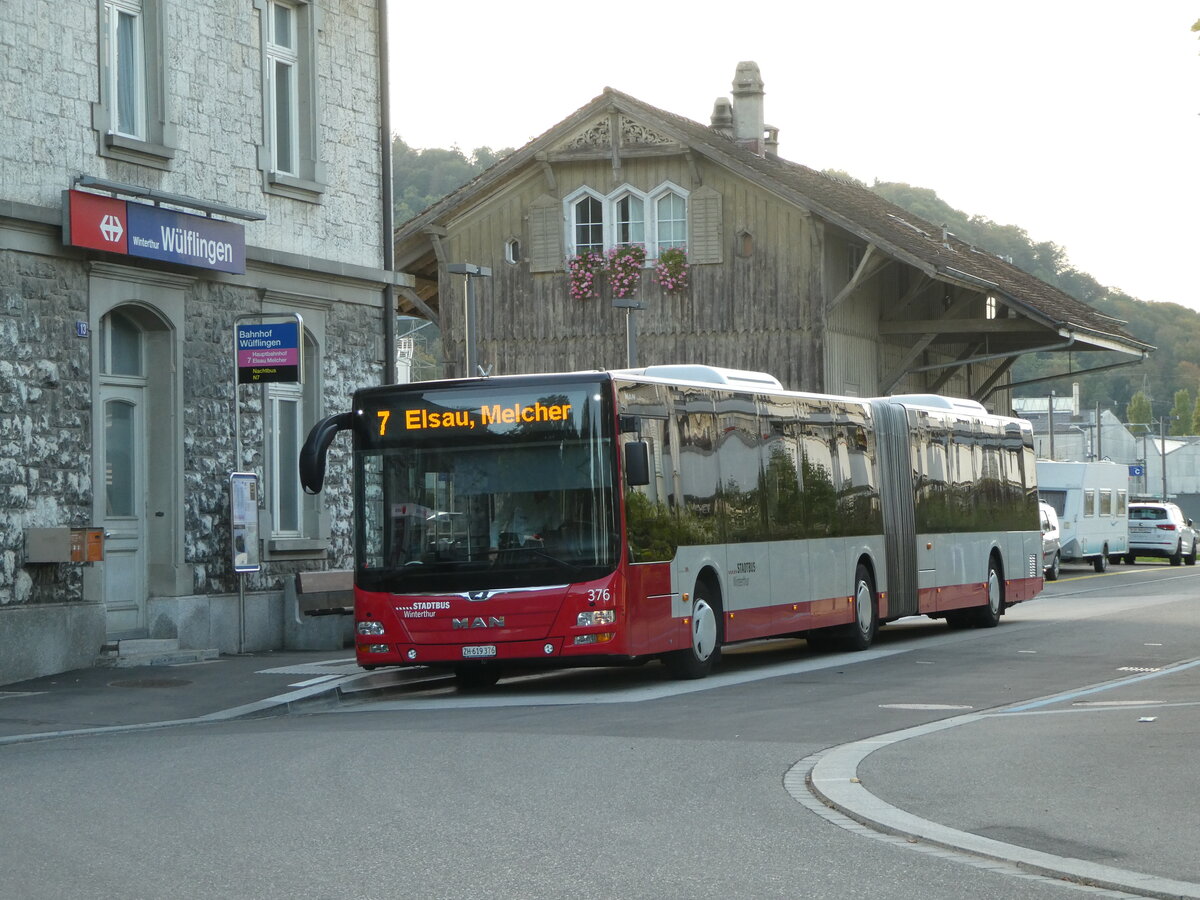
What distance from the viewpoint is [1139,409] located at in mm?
156875

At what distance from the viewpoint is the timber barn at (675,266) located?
36.8 m

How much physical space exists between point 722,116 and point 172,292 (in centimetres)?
2888

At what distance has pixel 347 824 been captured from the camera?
8.83 meters

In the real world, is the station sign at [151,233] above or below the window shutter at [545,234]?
below

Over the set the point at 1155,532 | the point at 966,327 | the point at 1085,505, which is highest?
the point at 966,327

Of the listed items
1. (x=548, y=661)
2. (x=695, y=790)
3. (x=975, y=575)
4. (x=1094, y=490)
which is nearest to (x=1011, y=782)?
(x=695, y=790)

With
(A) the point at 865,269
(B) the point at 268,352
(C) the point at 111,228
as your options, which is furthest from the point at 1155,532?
(C) the point at 111,228

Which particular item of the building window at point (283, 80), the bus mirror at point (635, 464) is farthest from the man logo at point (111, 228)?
the bus mirror at point (635, 464)

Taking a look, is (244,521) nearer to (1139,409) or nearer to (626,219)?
(626,219)

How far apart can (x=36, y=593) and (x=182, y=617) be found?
7.14ft

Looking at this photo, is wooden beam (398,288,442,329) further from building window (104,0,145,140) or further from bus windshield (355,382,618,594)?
bus windshield (355,382,618,594)

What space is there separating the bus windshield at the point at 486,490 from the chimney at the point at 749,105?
2934 centimetres

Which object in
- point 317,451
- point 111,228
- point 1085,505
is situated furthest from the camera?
point 1085,505

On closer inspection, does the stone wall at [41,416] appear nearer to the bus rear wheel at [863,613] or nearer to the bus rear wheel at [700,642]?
the bus rear wheel at [700,642]
